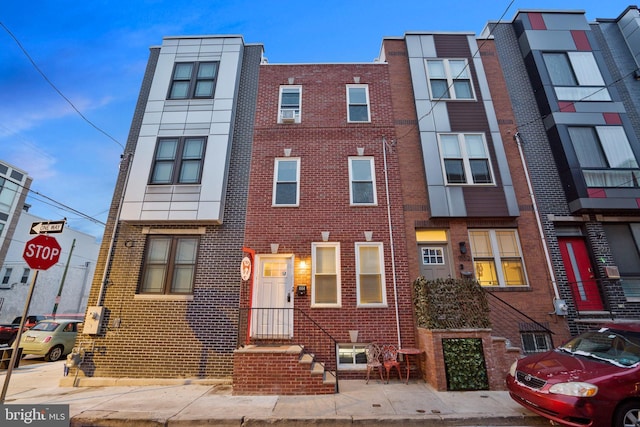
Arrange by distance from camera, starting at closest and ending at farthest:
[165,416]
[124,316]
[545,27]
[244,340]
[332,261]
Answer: [165,416] → [244,340] → [124,316] → [332,261] → [545,27]

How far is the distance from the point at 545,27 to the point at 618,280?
961 cm

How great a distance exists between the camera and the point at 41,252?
5723mm

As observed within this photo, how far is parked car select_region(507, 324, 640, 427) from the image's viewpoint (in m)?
4.19

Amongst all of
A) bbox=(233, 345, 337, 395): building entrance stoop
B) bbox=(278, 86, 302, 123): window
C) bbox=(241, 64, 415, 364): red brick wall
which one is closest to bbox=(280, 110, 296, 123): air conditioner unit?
bbox=(278, 86, 302, 123): window

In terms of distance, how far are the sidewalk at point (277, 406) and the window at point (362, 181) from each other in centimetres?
516

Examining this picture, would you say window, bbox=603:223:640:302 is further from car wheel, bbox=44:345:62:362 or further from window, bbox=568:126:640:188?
car wheel, bbox=44:345:62:362

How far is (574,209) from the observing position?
895 cm

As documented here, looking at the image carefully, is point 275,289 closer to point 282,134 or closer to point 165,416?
point 165,416

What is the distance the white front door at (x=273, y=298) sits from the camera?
7910mm

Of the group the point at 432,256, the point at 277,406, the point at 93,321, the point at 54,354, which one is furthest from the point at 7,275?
the point at 432,256

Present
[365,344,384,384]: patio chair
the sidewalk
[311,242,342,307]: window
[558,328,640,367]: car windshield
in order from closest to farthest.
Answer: [558,328,640,367]: car windshield
the sidewalk
[365,344,384,384]: patio chair
[311,242,342,307]: window

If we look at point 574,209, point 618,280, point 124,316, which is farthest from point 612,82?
point 124,316

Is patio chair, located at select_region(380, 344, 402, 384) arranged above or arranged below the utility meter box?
below

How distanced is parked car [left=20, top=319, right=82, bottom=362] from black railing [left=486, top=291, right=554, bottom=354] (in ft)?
47.6
